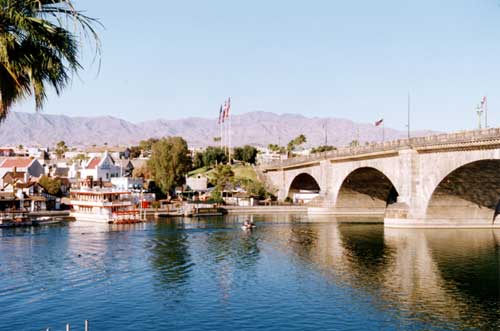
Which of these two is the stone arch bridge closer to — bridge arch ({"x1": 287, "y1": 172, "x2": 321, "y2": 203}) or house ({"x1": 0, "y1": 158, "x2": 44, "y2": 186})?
bridge arch ({"x1": 287, "y1": 172, "x2": 321, "y2": 203})

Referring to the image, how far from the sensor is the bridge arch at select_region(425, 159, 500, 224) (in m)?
75.4

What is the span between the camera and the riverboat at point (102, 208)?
105438mm

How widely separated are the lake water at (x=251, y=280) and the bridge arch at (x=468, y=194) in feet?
8.93

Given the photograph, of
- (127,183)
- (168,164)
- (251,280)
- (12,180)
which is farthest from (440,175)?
(12,180)

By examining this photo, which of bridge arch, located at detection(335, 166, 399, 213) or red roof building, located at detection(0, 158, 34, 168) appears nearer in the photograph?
bridge arch, located at detection(335, 166, 399, 213)

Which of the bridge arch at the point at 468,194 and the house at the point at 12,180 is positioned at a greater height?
the house at the point at 12,180

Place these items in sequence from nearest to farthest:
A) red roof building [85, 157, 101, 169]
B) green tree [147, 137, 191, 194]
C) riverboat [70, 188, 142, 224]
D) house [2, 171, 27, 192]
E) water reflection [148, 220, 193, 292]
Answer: water reflection [148, 220, 193, 292], riverboat [70, 188, 142, 224], house [2, 171, 27, 192], green tree [147, 137, 191, 194], red roof building [85, 157, 101, 169]

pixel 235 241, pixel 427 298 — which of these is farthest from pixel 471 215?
pixel 427 298

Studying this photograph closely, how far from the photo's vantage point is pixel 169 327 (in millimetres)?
35750

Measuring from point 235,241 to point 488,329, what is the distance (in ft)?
145

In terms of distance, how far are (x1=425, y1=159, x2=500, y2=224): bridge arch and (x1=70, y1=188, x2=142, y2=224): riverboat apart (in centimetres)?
5164

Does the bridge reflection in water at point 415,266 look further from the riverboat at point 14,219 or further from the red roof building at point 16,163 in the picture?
the red roof building at point 16,163

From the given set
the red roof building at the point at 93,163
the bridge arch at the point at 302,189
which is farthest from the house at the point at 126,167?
the bridge arch at the point at 302,189

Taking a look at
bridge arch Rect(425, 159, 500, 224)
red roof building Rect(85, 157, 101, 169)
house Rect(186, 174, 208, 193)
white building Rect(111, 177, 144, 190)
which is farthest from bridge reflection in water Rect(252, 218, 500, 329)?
red roof building Rect(85, 157, 101, 169)
